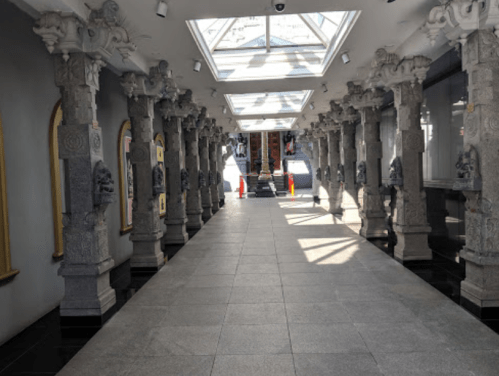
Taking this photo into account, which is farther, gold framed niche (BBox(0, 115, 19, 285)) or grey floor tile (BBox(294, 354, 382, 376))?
gold framed niche (BBox(0, 115, 19, 285))

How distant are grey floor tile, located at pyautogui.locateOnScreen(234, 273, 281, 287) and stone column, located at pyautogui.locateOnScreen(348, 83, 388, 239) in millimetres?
3940

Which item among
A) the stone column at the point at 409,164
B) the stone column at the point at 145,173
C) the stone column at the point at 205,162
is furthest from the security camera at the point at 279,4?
the stone column at the point at 205,162

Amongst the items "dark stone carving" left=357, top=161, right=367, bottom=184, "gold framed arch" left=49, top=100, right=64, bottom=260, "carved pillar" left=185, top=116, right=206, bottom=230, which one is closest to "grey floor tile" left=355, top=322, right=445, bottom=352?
"gold framed arch" left=49, top=100, right=64, bottom=260

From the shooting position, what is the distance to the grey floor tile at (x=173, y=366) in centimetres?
369

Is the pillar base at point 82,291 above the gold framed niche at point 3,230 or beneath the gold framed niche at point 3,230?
beneath

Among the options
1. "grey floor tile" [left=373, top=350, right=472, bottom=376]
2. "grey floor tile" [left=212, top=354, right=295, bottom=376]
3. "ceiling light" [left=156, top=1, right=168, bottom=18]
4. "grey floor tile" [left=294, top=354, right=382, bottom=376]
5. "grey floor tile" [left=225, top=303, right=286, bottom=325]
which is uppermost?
"ceiling light" [left=156, top=1, right=168, bottom=18]

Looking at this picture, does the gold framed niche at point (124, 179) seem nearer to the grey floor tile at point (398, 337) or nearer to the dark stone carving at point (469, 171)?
the grey floor tile at point (398, 337)

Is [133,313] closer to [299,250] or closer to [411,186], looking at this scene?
[299,250]

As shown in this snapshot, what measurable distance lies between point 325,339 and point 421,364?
967 millimetres

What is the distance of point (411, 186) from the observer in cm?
746

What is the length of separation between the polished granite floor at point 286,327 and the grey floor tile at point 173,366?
1 cm

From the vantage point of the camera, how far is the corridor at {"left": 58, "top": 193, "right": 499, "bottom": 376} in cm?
377

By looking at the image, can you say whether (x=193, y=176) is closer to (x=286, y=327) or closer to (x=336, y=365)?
(x=286, y=327)

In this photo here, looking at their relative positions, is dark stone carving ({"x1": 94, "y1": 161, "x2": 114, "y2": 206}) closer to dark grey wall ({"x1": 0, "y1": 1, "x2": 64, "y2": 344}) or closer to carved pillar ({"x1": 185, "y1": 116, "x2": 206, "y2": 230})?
dark grey wall ({"x1": 0, "y1": 1, "x2": 64, "y2": 344})
